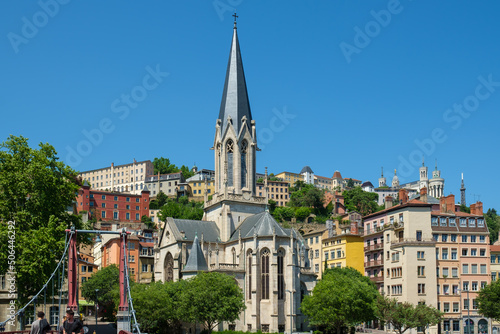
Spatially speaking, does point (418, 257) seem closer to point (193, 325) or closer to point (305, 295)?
point (305, 295)

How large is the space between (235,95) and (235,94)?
0.15 m

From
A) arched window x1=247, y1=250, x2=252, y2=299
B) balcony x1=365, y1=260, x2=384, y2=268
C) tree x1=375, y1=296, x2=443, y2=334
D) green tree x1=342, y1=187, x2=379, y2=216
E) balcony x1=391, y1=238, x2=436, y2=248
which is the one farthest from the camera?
green tree x1=342, y1=187, x2=379, y2=216

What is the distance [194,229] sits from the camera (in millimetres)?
73188

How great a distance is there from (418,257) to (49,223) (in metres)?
45.2

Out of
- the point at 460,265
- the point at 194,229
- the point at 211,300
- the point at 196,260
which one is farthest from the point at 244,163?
the point at 460,265

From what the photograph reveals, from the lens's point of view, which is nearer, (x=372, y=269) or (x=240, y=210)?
(x=240, y=210)

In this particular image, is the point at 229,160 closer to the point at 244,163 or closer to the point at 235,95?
the point at 244,163

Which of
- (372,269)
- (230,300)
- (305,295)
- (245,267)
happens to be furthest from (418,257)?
(230,300)

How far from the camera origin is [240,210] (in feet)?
247

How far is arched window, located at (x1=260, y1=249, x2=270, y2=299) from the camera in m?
65.4

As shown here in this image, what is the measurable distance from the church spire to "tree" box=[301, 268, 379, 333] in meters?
25.3

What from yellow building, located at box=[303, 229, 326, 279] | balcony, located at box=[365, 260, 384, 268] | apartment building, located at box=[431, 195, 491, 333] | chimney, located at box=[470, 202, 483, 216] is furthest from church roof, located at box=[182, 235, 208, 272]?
chimney, located at box=[470, 202, 483, 216]

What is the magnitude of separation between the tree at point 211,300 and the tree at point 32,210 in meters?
14.9

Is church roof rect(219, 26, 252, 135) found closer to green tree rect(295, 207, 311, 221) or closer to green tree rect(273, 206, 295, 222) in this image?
green tree rect(273, 206, 295, 222)
